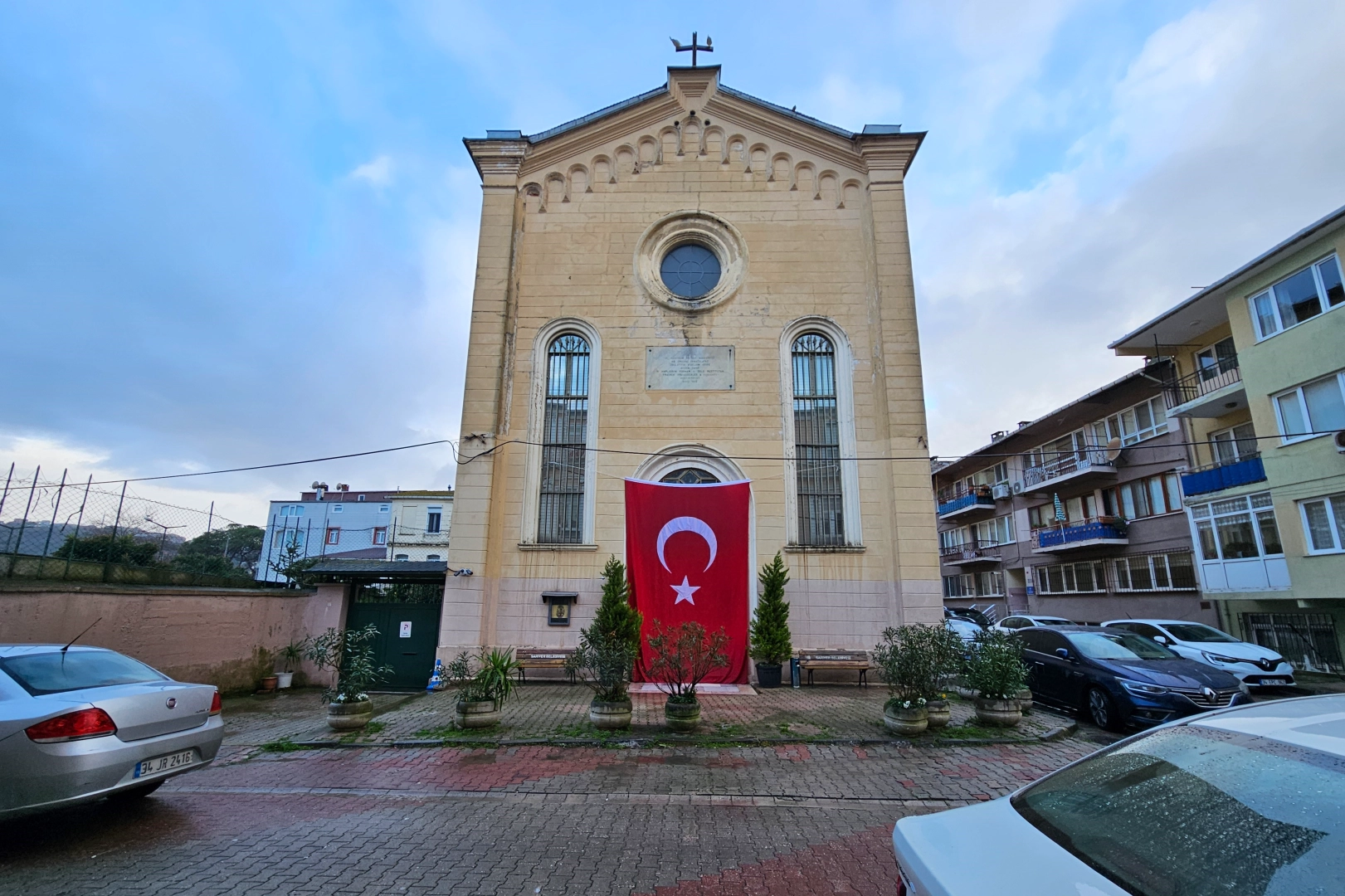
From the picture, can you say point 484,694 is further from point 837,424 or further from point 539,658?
point 837,424

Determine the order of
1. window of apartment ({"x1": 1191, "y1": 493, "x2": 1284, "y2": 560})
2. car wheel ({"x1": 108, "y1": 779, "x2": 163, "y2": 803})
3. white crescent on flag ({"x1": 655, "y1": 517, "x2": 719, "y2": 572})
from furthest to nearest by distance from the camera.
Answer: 1. window of apartment ({"x1": 1191, "y1": 493, "x2": 1284, "y2": 560})
2. white crescent on flag ({"x1": 655, "y1": 517, "x2": 719, "y2": 572})
3. car wheel ({"x1": 108, "y1": 779, "x2": 163, "y2": 803})

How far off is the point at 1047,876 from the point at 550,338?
49.2 ft

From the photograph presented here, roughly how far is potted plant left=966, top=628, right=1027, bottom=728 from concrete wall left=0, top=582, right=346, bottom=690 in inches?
503

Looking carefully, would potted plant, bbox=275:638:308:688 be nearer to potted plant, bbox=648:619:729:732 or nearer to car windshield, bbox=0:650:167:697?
car windshield, bbox=0:650:167:697

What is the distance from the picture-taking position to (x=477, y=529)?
547 inches

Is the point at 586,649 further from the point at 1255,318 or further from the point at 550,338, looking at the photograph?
the point at 1255,318

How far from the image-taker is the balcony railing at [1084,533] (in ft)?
74.0

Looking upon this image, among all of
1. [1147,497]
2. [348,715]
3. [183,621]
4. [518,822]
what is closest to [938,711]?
[518,822]

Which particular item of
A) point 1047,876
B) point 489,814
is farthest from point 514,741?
point 1047,876

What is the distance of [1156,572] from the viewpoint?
70.7ft

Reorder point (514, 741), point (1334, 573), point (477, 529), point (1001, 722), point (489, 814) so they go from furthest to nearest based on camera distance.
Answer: point (1334, 573) → point (477, 529) → point (1001, 722) → point (514, 741) → point (489, 814)

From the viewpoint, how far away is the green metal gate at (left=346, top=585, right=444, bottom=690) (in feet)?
44.8

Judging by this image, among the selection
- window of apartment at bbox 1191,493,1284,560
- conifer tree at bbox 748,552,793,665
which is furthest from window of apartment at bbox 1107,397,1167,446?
conifer tree at bbox 748,552,793,665

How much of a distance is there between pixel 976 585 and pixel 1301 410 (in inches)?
756
